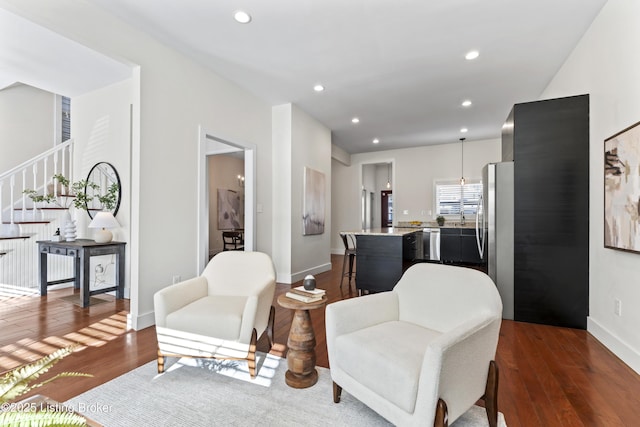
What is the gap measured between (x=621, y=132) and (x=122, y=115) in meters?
5.40

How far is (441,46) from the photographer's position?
130 inches

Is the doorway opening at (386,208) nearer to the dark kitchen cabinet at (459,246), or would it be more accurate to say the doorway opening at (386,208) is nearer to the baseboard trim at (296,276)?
the dark kitchen cabinet at (459,246)

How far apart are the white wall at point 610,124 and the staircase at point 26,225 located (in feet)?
20.3

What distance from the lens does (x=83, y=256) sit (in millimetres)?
3523

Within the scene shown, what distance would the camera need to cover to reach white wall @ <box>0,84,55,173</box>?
186 inches

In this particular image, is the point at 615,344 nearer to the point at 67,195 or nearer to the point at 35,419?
the point at 35,419

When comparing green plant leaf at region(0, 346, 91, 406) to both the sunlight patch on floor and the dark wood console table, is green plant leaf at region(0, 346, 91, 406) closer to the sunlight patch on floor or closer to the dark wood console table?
the sunlight patch on floor

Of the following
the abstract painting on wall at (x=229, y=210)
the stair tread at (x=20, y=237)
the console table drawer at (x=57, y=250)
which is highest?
the abstract painting on wall at (x=229, y=210)

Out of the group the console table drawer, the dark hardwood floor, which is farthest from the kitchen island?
the console table drawer

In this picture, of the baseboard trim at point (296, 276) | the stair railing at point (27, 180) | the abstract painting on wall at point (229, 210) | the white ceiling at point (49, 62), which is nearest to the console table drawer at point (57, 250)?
the stair railing at point (27, 180)

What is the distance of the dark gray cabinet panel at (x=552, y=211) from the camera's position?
3037 mm

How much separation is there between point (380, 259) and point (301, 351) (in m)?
2.45

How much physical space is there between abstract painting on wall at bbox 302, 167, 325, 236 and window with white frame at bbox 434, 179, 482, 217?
137 inches

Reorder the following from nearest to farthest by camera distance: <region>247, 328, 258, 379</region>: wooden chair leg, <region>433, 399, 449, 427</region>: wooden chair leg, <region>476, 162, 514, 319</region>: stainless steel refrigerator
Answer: <region>433, 399, 449, 427</region>: wooden chair leg → <region>247, 328, 258, 379</region>: wooden chair leg → <region>476, 162, 514, 319</region>: stainless steel refrigerator
